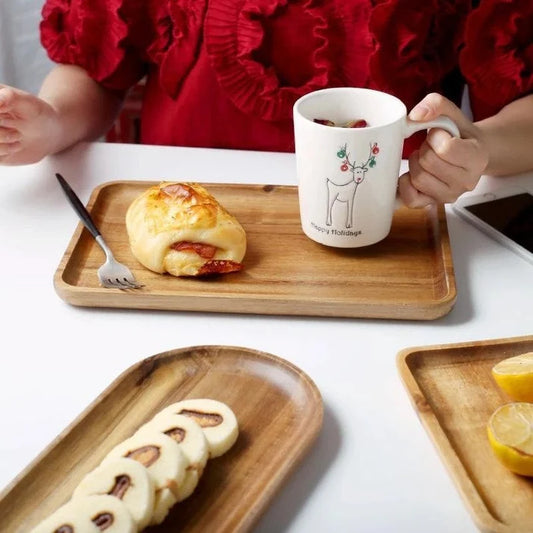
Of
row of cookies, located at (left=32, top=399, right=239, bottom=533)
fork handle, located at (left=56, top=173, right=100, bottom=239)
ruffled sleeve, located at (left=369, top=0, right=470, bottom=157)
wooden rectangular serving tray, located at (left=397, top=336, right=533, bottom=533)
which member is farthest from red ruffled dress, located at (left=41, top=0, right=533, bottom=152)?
row of cookies, located at (left=32, top=399, right=239, bottom=533)

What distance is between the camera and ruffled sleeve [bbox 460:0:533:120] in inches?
41.6

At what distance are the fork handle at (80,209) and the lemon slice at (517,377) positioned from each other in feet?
1.60

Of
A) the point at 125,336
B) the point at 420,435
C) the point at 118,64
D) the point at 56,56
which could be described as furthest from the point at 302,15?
the point at 420,435

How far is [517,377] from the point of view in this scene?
65 cm

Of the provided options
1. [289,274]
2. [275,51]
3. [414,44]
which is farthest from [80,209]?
[414,44]

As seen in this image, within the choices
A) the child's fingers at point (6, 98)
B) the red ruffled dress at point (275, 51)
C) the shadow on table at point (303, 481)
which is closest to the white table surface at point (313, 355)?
the shadow on table at point (303, 481)

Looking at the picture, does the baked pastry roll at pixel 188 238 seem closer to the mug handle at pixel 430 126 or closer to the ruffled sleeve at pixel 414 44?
the mug handle at pixel 430 126

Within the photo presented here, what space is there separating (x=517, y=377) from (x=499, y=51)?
60 centimetres

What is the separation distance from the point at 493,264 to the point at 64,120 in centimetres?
67

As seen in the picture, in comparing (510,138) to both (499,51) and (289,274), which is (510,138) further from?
(289,274)

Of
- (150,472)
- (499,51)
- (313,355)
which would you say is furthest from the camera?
(499,51)

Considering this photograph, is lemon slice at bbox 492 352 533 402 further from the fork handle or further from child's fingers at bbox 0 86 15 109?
child's fingers at bbox 0 86 15 109

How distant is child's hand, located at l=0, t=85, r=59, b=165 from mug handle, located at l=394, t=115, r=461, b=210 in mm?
518

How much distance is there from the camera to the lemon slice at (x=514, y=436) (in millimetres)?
582
